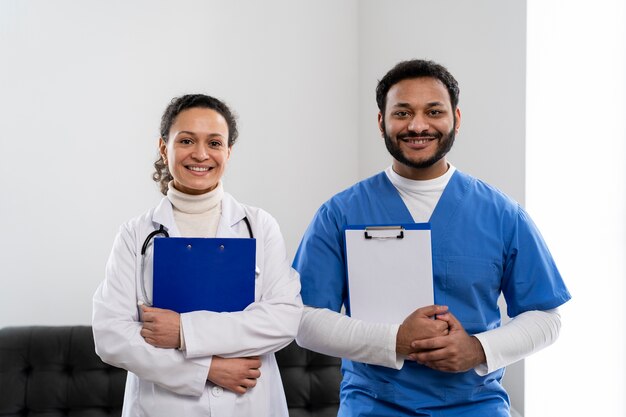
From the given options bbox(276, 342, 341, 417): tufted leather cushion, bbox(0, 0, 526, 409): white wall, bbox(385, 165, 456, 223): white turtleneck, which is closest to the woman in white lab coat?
bbox(385, 165, 456, 223): white turtleneck

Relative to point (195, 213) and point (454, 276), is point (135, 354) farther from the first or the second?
point (454, 276)

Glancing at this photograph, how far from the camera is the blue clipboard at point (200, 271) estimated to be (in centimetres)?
153

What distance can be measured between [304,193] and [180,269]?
5.00 ft

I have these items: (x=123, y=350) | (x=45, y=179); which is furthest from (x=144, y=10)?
(x=123, y=350)

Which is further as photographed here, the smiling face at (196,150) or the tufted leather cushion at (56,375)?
the tufted leather cushion at (56,375)

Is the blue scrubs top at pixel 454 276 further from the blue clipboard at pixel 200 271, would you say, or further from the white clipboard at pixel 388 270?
the blue clipboard at pixel 200 271

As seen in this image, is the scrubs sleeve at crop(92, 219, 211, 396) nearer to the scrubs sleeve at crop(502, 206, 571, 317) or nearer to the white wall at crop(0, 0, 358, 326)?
the scrubs sleeve at crop(502, 206, 571, 317)

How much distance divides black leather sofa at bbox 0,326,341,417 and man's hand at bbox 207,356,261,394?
1.00 meters

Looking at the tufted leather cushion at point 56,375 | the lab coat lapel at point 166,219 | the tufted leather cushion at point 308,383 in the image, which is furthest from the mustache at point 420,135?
the tufted leather cushion at point 56,375

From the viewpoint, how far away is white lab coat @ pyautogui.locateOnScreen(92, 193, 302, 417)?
149 centimetres

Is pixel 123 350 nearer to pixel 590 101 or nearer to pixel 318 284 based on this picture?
pixel 318 284

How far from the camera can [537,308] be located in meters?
1.66

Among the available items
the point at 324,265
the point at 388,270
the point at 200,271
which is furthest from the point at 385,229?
the point at 200,271

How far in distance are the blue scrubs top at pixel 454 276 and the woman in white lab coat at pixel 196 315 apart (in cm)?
11
